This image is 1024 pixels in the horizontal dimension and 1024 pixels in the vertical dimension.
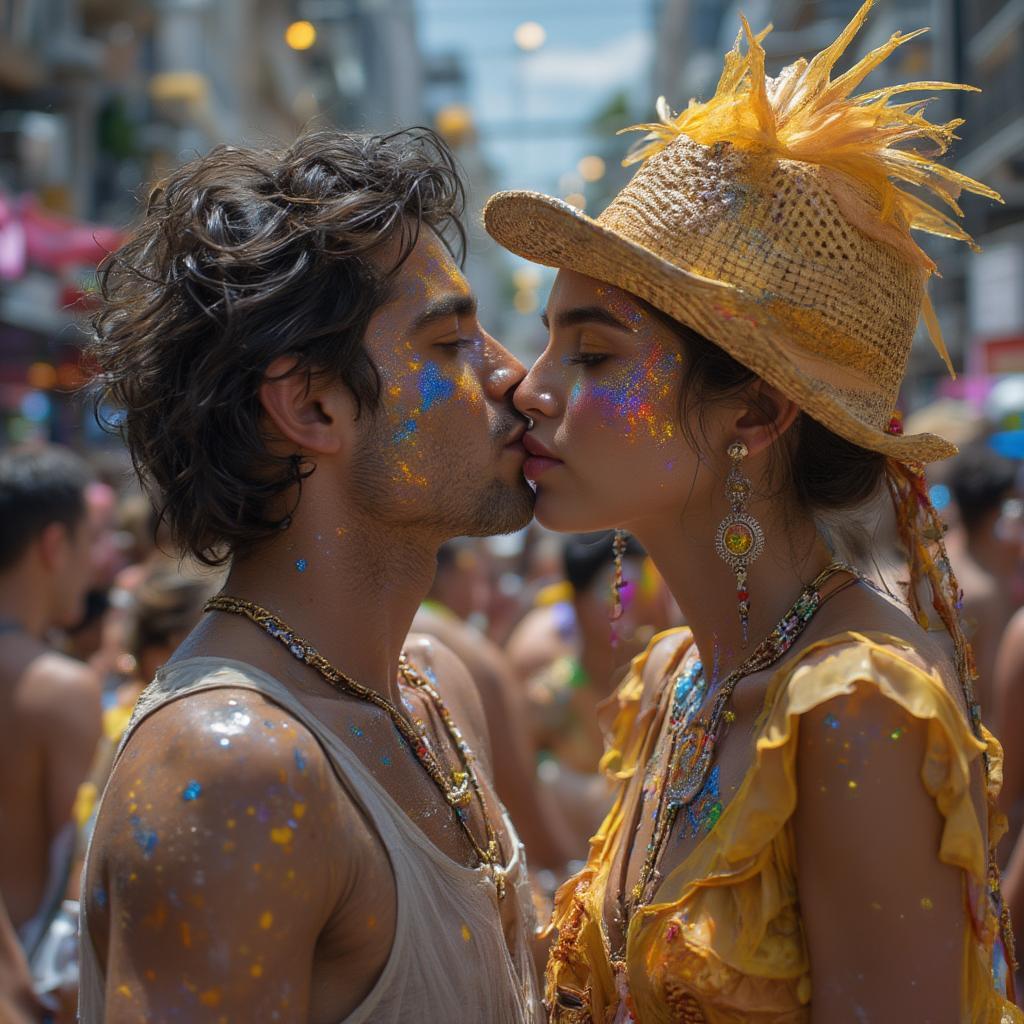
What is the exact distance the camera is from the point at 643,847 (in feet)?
7.74

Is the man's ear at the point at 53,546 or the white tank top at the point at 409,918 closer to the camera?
the white tank top at the point at 409,918

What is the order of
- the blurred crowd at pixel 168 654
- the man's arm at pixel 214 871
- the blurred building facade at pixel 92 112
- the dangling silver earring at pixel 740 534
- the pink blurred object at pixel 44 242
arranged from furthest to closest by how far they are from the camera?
the blurred building facade at pixel 92 112
the pink blurred object at pixel 44 242
the blurred crowd at pixel 168 654
the dangling silver earring at pixel 740 534
the man's arm at pixel 214 871

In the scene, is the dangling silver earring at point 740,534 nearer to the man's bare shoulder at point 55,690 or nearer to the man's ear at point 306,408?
the man's ear at point 306,408

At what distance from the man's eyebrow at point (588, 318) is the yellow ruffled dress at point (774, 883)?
2.20 ft

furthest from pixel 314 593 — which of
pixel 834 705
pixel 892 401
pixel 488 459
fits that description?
pixel 892 401

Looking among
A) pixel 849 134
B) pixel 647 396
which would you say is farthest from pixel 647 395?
pixel 849 134

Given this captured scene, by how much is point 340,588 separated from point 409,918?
1.93ft

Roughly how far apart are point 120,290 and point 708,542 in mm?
1185

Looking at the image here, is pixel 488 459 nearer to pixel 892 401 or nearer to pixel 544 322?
pixel 544 322

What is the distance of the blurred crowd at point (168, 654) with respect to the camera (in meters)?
3.84

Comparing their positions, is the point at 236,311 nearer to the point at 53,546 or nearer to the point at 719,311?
the point at 719,311

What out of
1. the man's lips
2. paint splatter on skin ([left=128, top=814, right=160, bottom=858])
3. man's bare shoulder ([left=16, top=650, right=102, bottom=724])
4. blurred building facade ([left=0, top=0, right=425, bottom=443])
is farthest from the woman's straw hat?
man's bare shoulder ([left=16, top=650, right=102, bottom=724])

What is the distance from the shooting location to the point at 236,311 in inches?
82.7

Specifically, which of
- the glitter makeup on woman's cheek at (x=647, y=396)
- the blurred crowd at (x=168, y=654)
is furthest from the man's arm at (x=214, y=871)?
the glitter makeup on woman's cheek at (x=647, y=396)
